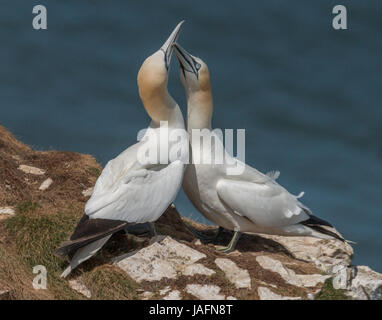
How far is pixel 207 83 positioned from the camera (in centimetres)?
1051

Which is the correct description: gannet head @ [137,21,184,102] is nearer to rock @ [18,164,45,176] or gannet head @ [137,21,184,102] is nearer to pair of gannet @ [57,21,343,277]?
pair of gannet @ [57,21,343,277]

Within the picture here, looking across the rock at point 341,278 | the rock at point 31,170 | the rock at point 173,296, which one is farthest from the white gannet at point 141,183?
the rock at point 341,278

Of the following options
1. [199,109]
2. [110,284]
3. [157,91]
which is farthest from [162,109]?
[110,284]

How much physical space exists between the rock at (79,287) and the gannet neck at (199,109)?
8.28 feet

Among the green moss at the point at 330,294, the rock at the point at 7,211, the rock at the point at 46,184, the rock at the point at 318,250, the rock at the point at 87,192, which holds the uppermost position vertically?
the rock at the point at 46,184

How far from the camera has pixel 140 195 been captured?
9.38 metres

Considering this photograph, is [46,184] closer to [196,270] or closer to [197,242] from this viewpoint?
[197,242]

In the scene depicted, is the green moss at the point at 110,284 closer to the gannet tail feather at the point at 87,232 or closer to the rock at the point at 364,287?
the gannet tail feather at the point at 87,232

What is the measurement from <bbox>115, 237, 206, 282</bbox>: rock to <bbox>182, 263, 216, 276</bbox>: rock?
0.06 m

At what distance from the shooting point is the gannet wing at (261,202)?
33.5ft

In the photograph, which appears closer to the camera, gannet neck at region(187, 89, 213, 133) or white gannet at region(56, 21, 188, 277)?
white gannet at region(56, 21, 188, 277)

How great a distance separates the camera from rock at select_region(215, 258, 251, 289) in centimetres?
909

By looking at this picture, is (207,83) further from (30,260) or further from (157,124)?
(30,260)

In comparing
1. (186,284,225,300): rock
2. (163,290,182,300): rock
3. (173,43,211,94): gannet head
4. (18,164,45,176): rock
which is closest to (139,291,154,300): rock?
(163,290,182,300): rock
